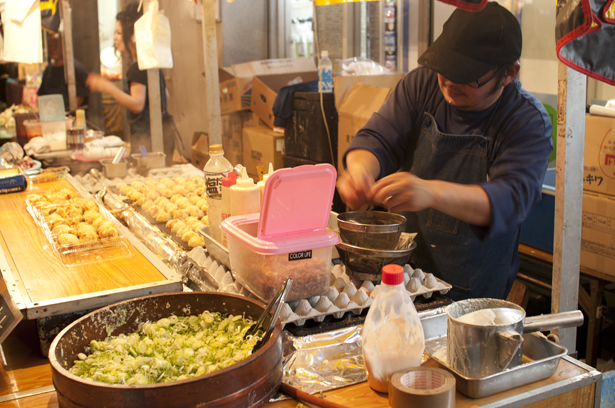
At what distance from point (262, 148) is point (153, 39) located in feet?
6.89

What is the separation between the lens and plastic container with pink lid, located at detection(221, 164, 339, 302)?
155cm

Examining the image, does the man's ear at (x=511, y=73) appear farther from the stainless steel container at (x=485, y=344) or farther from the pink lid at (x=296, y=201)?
the stainless steel container at (x=485, y=344)

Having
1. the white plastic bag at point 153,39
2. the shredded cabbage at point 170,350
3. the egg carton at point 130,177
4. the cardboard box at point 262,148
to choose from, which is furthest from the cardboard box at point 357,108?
the shredded cabbage at point 170,350

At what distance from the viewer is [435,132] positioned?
237cm

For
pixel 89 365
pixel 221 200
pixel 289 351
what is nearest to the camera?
pixel 89 365

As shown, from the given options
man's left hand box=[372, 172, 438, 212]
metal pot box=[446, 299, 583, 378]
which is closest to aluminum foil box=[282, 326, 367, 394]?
metal pot box=[446, 299, 583, 378]

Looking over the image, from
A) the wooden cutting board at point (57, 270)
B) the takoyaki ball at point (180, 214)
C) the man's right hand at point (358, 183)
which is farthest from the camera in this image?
the takoyaki ball at point (180, 214)

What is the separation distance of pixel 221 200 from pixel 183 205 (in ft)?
2.44

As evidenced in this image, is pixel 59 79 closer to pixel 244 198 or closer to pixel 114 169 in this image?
pixel 114 169

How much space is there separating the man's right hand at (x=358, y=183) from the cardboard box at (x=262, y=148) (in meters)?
3.33

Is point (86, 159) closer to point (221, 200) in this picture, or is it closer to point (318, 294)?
point (221, 200)

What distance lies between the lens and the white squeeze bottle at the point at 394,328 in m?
1.24

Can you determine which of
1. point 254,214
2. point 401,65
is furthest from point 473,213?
point 401,65

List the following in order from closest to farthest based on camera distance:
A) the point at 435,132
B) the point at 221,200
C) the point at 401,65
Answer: the point at 221,200
the point at 435,132
the point at 401,65
